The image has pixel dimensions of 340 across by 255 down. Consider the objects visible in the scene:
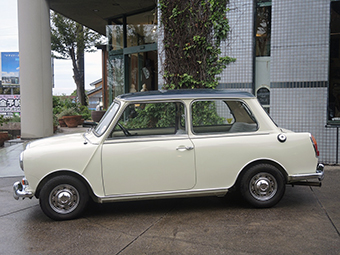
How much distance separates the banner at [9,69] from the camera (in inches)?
1192

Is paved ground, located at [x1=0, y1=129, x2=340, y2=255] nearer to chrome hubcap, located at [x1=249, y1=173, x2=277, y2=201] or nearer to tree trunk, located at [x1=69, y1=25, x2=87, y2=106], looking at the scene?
chrome hubcap, located at [x1=249, y1=173, x2=277, y2=201]

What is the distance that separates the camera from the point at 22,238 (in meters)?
4.14

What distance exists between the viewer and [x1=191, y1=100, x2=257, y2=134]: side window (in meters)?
5.04

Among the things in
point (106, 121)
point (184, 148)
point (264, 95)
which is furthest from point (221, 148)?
point (264, 95)

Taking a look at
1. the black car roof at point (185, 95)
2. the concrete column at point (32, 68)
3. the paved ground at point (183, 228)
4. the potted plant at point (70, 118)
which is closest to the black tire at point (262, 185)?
the paved ground at point (183, 228)

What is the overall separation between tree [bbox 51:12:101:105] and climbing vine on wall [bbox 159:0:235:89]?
21.7 meters

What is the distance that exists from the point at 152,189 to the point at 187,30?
515 cm

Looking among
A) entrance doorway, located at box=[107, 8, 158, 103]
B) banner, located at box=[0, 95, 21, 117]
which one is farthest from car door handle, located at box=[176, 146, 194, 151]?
banner, located at box=[0, 95, 21, 117]

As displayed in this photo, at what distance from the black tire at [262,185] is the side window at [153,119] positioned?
3.51ft

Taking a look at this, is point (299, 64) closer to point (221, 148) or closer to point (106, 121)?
point (221, 148)

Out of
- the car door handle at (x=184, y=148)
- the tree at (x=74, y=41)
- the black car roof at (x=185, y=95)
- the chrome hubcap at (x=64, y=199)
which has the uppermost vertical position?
the tree at (x=74, y=41)

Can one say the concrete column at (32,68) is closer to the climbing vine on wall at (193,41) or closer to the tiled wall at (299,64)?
the climbing vine on wall at (193,41)

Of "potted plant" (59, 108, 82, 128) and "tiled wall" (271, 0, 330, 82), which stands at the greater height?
"tiled wall" (271, 0, 330, 82)

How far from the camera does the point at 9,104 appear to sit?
805 inches
